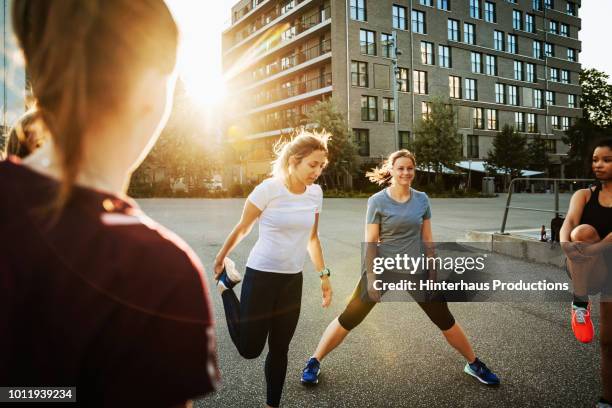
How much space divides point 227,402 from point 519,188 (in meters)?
45.9

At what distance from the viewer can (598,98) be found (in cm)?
6197

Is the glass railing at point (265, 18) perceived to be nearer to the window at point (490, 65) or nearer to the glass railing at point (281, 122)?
the glass railing at point (281, 122)

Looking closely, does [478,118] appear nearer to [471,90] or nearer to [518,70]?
[471,90]

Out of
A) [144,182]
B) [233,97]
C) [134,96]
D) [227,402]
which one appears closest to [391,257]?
[227,402]

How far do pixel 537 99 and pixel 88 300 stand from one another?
59.6 m

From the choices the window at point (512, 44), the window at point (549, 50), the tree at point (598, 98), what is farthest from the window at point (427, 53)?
the tree at point (598, 98)

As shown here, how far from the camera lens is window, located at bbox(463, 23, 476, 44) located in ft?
146

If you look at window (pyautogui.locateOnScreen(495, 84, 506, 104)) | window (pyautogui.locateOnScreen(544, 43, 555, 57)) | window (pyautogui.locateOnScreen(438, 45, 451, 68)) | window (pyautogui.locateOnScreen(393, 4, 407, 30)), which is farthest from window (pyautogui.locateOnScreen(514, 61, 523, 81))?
window (pyautogui.locateOnScreen(393, 4, 407, 30))

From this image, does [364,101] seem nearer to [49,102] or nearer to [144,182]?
[144,182]

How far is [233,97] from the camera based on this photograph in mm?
56844

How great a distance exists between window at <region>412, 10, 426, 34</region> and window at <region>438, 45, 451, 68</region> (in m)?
2.81

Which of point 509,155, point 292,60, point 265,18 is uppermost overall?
point 265,18

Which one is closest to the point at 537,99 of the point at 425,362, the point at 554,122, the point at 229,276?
the point at 554,122

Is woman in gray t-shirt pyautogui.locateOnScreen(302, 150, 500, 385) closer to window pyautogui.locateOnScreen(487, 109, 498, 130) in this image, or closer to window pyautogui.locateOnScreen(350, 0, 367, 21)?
window pyautogui.locateOnScreen(350, 0, 367, 21)
